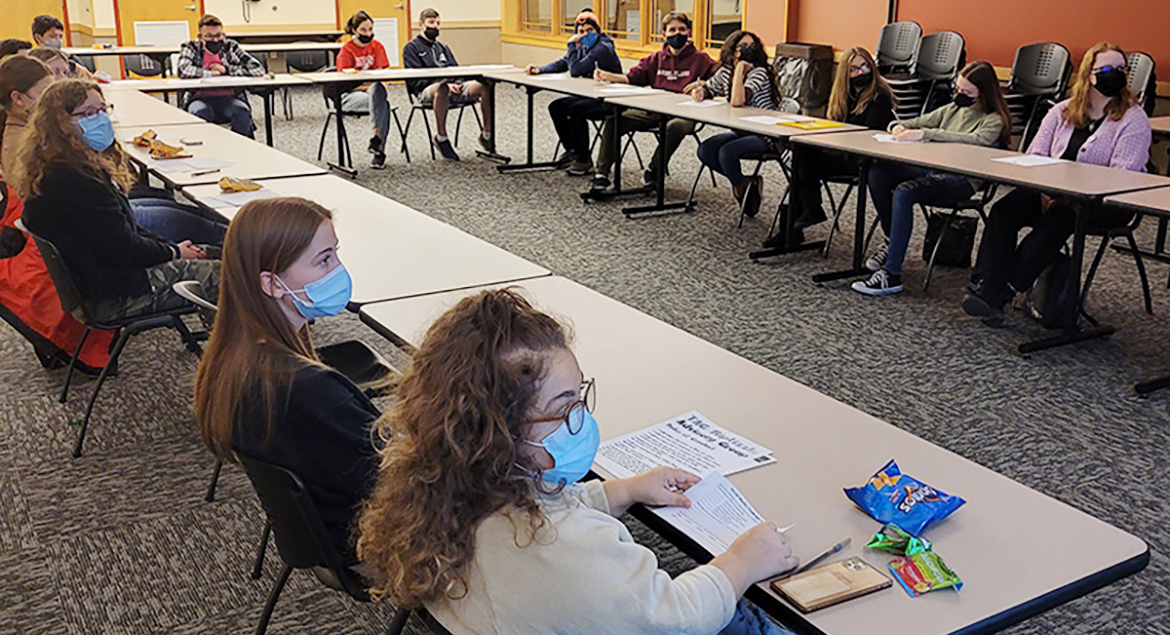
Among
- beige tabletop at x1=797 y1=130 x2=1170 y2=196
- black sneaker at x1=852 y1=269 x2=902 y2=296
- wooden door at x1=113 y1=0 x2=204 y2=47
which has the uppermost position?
wooden door at x1=113 y1=0 x2=204 y2=47

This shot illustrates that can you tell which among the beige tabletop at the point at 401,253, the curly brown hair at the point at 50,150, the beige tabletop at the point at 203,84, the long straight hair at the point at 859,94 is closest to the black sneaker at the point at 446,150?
the beige tabletop at the point at 203,84

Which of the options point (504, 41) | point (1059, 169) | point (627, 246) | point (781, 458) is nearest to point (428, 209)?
point (627, 246)

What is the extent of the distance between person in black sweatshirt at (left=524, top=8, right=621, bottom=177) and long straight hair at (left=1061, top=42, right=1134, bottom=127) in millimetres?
3213

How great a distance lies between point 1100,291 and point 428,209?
11.9ft

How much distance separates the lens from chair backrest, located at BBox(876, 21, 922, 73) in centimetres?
766

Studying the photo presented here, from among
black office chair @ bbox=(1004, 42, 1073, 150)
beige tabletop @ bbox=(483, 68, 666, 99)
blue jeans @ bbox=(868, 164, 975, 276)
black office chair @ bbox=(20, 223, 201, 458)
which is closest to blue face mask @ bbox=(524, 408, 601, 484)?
black office chair @ bbox=(20, 223, 201, 458)

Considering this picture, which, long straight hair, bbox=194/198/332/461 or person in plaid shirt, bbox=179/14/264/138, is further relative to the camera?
person in plaid shirt, bbox=179/14/264/138

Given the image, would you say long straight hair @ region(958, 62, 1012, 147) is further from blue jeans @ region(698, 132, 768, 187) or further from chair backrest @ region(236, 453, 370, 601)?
chair backrest @ region(236, 453, 370, 601)

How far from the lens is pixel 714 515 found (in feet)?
5.15

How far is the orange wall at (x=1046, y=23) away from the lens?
6.39 m

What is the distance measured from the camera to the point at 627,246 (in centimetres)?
541

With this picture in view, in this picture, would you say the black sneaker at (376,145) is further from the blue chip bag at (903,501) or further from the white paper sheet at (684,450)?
the blue chip bag at (903,501)

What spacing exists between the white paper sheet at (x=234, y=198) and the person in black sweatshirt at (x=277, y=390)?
1.61 meters

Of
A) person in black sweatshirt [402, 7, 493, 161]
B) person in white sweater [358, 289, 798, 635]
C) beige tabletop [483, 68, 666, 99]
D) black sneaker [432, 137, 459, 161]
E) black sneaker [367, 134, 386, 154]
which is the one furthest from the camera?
person in black sweatshirt [402, 7, 493, 161]
